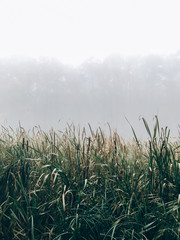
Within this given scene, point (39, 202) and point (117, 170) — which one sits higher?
point (117, 170)

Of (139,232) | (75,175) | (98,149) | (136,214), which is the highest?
(98,149)

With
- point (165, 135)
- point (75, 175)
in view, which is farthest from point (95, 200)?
point (165, 135)

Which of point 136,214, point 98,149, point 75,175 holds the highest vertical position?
point 98,149

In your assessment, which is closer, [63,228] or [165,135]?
[63,228]

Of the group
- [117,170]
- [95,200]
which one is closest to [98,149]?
[117,170]

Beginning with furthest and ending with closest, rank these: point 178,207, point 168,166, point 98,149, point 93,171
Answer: point 98,149
point 93,171
point 168,166
point 178,207

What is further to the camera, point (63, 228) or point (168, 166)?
point (168, 166)

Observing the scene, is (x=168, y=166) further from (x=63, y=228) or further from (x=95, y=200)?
(x=63, y=228)

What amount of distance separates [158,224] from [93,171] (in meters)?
0.90

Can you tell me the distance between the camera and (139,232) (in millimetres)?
2232

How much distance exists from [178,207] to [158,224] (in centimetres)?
27

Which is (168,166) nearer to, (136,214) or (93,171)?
(136,214)

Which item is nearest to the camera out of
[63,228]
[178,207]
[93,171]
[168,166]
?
[178,207]

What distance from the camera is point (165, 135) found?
2.70 metres
